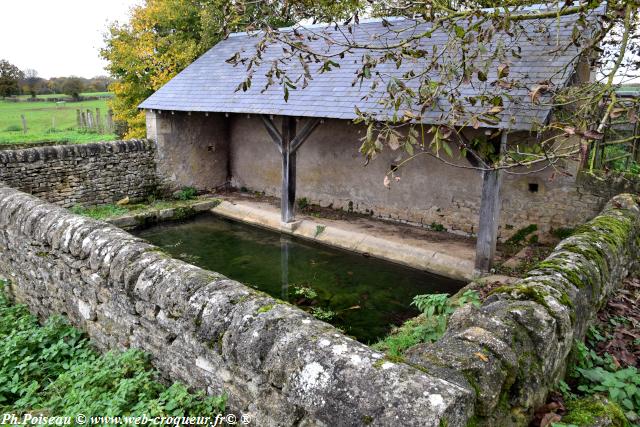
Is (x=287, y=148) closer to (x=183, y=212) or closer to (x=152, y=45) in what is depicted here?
(x=183, y=212)

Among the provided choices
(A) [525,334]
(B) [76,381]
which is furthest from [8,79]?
(A) [525,334]

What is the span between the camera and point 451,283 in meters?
6.96

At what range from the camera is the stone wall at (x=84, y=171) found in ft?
29.3

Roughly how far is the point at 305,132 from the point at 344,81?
3.91 feet

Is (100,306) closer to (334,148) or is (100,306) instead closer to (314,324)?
(314,324)

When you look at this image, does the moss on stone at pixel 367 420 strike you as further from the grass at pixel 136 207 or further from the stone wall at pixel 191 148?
the stone wall at pixel 191 148

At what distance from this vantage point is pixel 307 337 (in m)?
2.14

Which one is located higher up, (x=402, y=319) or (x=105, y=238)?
(x=105, y=238)

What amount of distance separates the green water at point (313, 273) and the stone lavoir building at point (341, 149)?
1041 mm

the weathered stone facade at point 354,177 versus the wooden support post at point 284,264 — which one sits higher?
the weathered stone facade at point 354,177

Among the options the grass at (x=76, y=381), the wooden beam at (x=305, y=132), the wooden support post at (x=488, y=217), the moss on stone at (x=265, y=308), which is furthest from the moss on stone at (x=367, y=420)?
the wooden beam at (x=305, y=132)

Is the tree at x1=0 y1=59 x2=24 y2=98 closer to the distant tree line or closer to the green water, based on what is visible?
the distant tree line

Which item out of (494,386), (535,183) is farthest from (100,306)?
(535,183)

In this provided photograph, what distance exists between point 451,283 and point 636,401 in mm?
4242
